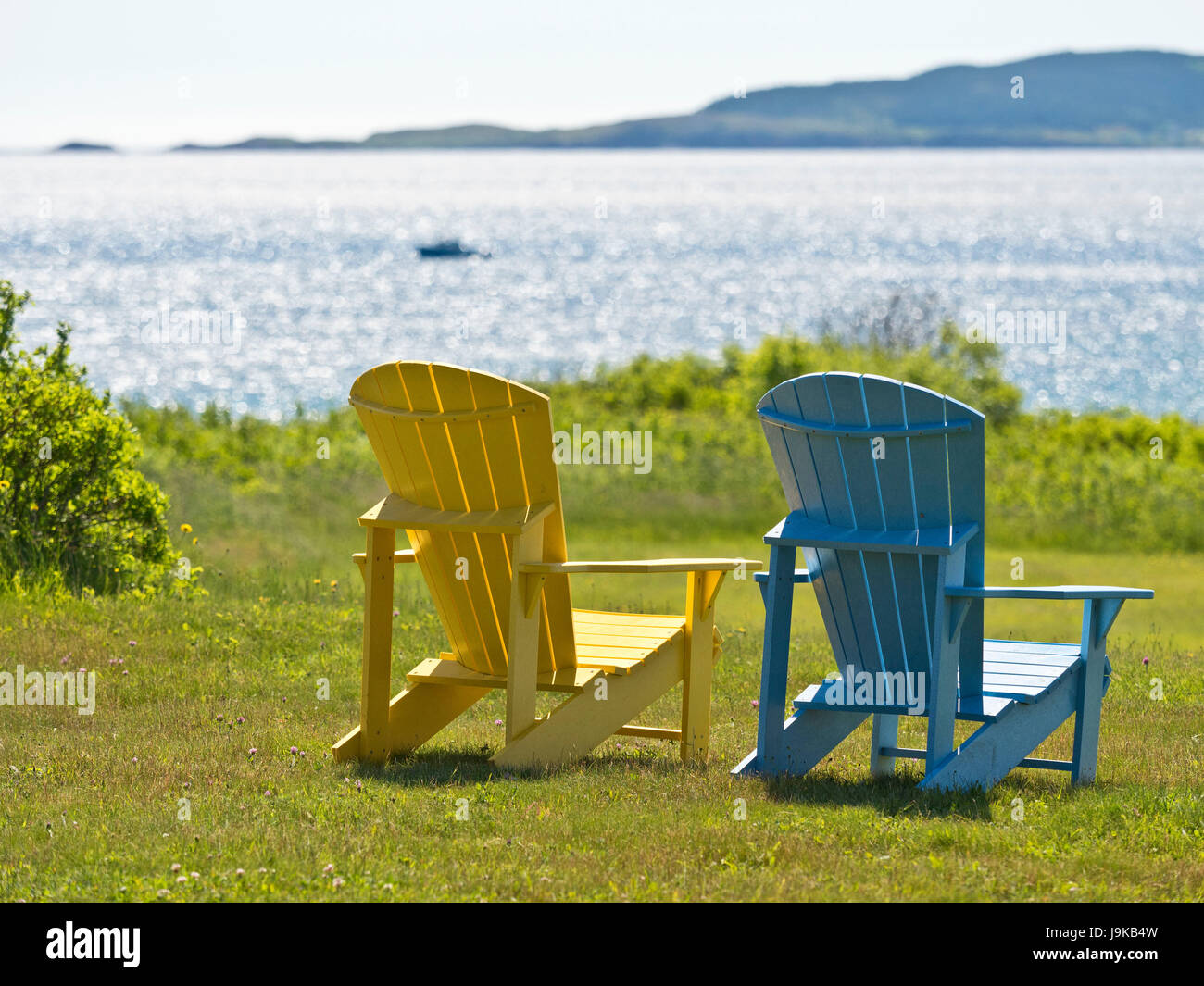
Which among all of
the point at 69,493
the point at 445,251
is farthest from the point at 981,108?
the point at 69,493

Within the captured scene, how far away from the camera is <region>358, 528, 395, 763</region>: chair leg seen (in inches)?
187

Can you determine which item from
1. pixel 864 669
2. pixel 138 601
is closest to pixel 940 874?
pixel 864 669

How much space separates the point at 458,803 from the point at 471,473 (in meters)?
1.05

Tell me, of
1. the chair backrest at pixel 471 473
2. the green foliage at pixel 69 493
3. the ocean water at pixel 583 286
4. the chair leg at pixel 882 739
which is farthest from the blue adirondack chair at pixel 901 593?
the ocean water at pixel 583 286

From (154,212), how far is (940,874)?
511ft

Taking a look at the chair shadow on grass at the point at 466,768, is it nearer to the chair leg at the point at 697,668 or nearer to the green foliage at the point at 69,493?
the chair leg at the point at 697,668

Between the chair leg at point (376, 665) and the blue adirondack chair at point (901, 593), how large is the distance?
1255mm

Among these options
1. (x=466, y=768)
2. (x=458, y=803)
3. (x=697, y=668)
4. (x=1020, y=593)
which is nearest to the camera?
(x=458, y=803)

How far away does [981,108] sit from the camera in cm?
Answer: 18075

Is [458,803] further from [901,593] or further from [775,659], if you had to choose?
[901,593]

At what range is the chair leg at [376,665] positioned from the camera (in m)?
4.75

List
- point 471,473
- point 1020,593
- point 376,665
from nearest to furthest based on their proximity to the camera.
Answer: point 1020,593, point 471,473, point 376,665
